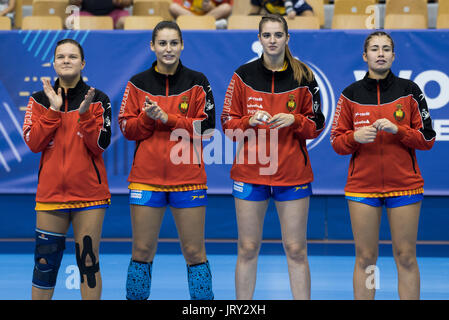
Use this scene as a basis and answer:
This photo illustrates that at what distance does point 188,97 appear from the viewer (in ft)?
13.0

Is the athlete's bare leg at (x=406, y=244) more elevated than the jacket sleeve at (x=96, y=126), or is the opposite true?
the jacket sleeve at (x=96, y=126)

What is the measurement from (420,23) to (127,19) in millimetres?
3281

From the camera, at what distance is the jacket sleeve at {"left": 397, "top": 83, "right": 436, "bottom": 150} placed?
3840 mm

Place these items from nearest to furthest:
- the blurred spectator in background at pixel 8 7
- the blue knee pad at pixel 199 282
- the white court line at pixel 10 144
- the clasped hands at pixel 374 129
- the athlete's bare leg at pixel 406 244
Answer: the clasped hands at pixel 374 129
the athlete's bare leg at pixel 406 244
the blue knee pad at pixel 199 282
the white court line at pixel 10 144
the blurred spectator in background at pixel 8 7

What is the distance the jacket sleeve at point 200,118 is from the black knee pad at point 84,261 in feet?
2.80

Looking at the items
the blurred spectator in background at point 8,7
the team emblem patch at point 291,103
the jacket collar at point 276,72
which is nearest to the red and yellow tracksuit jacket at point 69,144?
the jacket collar at point 276,72

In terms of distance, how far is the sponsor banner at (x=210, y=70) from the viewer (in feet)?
21.0

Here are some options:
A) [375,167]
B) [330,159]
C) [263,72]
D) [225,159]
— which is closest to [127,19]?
[225,159]

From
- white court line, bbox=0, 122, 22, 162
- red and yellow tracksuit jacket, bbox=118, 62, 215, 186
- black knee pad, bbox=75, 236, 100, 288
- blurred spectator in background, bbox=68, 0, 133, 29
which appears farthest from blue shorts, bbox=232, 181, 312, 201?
blurred spectator in background, bbox=68, 0, 133, 29

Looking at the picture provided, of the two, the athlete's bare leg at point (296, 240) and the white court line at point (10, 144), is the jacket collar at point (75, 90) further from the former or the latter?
the white court line at point (10, 144)

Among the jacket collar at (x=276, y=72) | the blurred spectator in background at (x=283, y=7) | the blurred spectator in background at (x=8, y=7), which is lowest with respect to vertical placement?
the jacket collar at (x=276, y=72)

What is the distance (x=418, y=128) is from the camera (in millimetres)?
A: 3930

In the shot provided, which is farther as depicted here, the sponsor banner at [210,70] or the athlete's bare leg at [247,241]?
the sponsor banner at [210,70]
